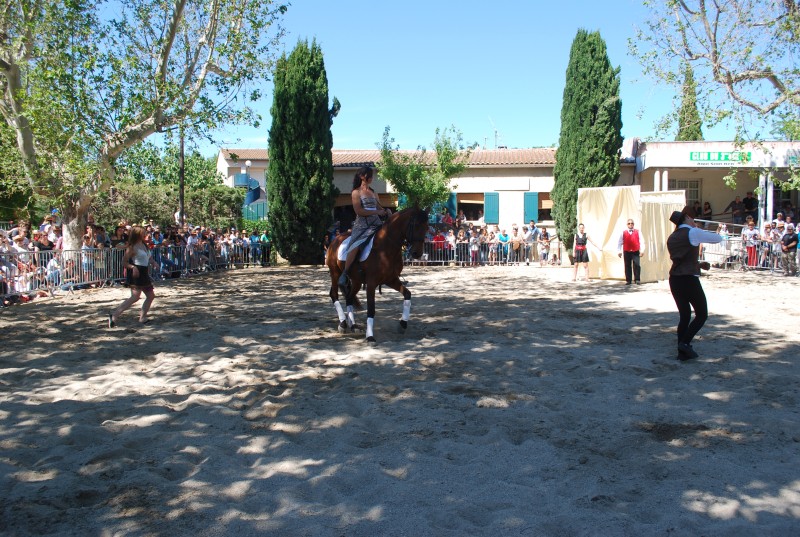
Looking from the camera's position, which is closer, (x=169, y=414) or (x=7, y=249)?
(x=169, y=414)

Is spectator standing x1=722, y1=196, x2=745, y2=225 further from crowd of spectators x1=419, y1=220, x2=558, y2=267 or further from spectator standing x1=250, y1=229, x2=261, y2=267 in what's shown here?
spectator standing x1=250, y1=229, x2=261, y2=267

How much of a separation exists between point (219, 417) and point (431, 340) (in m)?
4.10

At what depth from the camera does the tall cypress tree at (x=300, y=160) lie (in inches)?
1063

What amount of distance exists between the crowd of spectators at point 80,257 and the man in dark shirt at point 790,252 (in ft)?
62.3

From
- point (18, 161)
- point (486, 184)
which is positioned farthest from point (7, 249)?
point (486, 184)

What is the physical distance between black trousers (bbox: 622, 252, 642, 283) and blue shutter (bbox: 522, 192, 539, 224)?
13.0 meters

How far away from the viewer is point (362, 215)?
30.9ft

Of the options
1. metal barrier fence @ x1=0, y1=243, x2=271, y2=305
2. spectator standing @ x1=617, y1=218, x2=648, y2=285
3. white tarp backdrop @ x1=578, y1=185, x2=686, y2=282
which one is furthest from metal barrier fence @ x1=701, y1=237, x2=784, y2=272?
metal barrier fence @ x1=0, y1=243, x2=271, y2=305

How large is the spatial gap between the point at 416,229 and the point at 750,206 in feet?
87.4

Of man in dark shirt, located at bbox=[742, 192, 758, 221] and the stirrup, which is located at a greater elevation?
man in dark shirt, located at bbox=[742, 192, 758, 221]

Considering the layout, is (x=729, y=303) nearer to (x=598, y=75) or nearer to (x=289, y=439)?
(x=289, y=439)

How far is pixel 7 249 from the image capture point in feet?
44.4

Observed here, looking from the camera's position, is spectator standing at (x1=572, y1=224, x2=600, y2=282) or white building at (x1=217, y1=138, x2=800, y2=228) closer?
spectator standing at (x1=572, y1=224, x2=600, y2=282)

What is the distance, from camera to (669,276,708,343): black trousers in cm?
786
